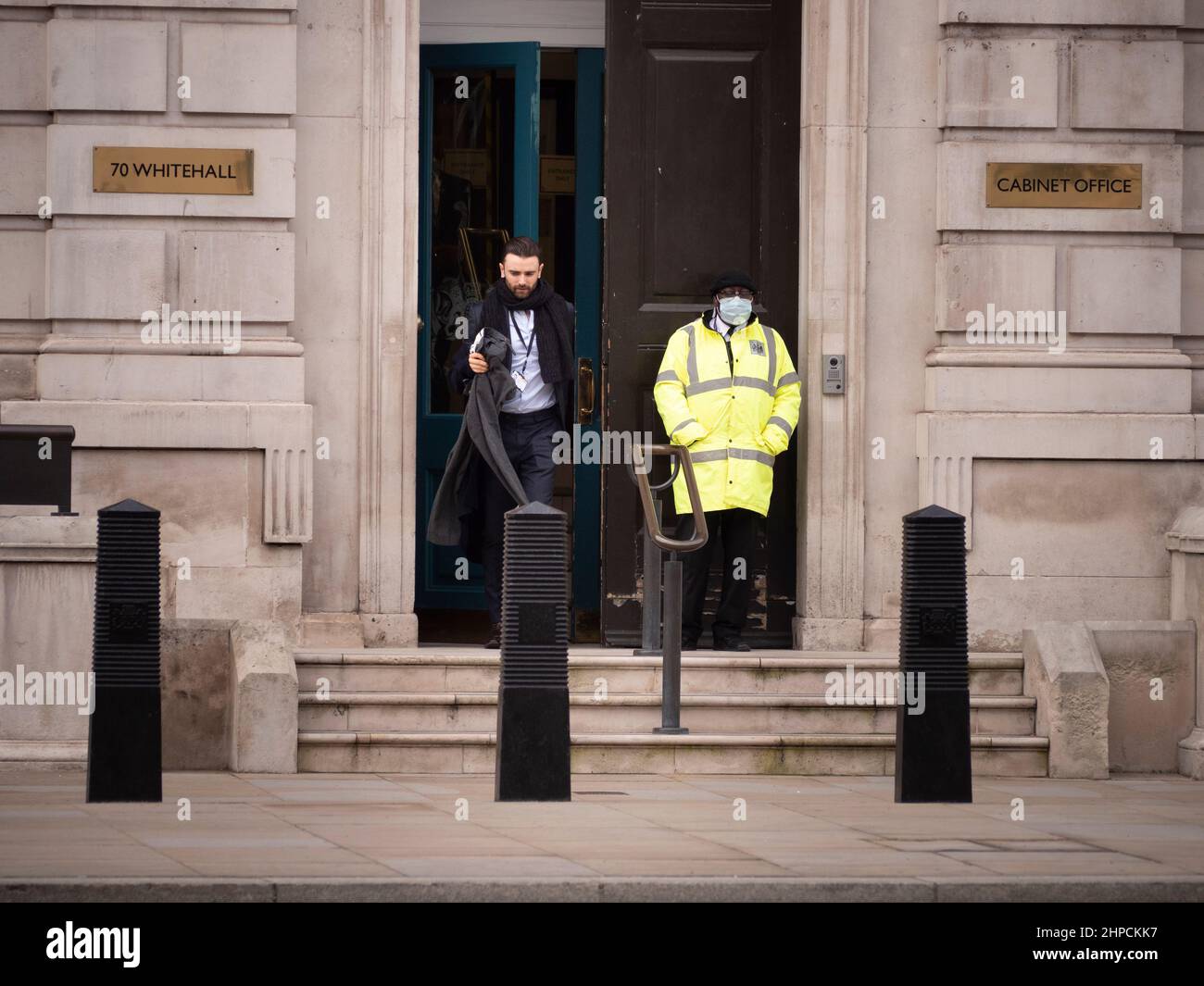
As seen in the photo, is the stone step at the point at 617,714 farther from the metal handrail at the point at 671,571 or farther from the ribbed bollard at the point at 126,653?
the ribbed bollard at the point at 126,653

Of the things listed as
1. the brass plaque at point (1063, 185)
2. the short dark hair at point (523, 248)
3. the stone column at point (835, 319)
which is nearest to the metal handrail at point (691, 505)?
the stone column at point (835, 319)

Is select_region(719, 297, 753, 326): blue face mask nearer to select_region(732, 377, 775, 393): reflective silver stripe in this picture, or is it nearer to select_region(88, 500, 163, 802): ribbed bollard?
select_region(732, 377, 775, 393): reflective silver stripe

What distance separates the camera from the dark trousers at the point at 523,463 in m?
11.9

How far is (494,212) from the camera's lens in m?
13.6

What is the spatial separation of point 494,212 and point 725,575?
9.83 ft

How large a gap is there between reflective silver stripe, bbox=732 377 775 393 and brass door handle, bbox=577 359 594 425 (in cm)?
145

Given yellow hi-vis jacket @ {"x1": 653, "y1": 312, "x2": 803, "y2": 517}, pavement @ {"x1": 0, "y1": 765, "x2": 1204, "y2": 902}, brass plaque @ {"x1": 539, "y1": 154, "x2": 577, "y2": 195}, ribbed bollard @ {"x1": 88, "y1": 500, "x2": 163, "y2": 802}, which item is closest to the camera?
pavement @ {"x1": 0, "y1": 765, "x2": 1204, "y2": 902}

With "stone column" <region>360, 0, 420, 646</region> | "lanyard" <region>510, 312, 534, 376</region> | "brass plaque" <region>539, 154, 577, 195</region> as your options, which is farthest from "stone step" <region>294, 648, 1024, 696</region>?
"brass plaque" <region>539, 154, 577, 195</region>

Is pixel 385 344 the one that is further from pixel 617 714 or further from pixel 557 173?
pixel 617 714

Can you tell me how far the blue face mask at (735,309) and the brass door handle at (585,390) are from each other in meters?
1.41

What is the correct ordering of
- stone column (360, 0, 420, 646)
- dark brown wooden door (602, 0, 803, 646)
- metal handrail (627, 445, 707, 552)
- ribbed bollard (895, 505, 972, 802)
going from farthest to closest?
dark brown wooden door (602, 0, 803, 646), stone column (360, 0, 420, 646), metal handrail (627, 445, 707, 552), ribbed bollard (895, 505, 972, 802)

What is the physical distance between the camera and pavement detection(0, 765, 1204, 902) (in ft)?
23.5

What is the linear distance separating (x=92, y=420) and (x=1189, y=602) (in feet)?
19.5
